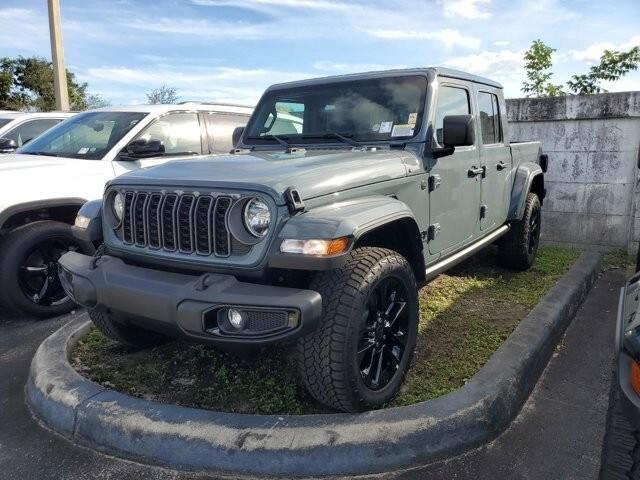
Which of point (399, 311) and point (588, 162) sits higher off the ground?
point (588, 162)

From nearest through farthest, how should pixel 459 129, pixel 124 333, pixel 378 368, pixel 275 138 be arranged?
pixel 378 368 < pixel 459 129 < pixel 124 333 < pixel 275 138

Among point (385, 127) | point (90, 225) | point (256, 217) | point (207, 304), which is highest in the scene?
point (385, 127)

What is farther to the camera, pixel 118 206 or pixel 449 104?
pixel 449 104

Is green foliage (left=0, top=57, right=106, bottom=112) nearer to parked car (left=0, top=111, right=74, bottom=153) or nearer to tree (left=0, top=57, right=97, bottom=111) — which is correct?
tree (left=0, top=57, right=97, bottom=111)

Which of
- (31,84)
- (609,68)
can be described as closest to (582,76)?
(609,68)

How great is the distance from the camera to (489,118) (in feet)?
16.1

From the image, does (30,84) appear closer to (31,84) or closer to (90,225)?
(31,84)

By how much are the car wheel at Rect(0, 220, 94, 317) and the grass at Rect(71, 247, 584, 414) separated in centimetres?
87

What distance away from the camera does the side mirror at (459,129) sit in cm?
334

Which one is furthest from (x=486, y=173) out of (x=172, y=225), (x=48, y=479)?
(x=48, y=479)

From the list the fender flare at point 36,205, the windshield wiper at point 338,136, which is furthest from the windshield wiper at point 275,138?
the fender flare at point 36,205

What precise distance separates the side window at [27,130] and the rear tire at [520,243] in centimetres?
687

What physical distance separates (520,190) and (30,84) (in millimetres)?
34303

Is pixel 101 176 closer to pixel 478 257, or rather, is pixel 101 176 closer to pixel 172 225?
pixel 172 225
